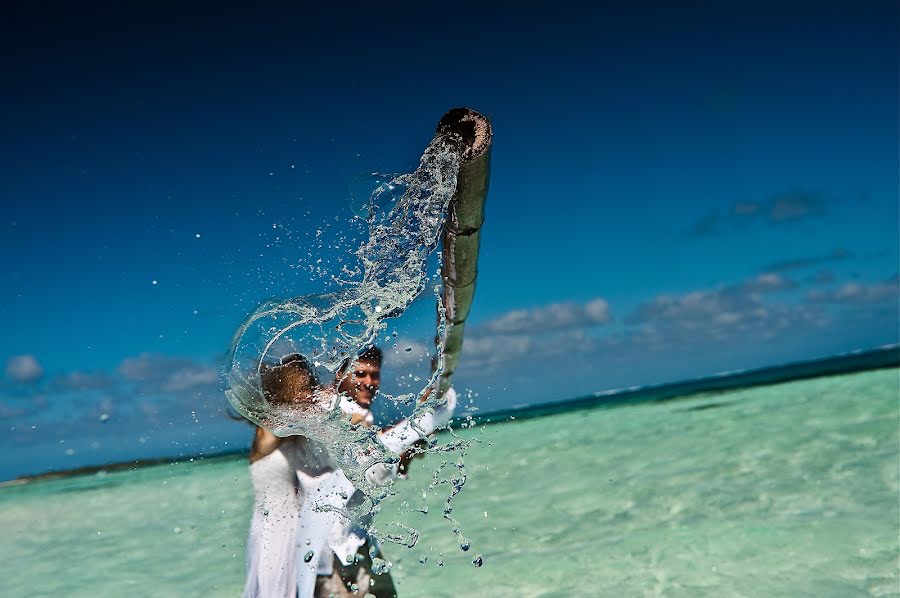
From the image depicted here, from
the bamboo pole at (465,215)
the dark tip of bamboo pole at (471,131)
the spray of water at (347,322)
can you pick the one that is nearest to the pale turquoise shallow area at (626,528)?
the spray of water at (347,322)

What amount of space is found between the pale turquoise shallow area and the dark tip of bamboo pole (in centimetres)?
192

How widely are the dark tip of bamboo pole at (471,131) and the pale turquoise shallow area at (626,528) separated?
1.92m

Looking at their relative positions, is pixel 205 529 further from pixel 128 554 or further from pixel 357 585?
pixel 357 585

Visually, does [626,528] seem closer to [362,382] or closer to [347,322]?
[362,382]

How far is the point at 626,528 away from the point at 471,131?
18.7ft

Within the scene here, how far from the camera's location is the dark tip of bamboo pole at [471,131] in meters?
1.97

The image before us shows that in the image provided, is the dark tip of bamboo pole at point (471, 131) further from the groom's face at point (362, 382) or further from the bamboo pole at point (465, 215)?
the groom's face at point (362, 382)

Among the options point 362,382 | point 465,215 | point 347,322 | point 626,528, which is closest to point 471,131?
point 465,215

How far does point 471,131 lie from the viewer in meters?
1.98

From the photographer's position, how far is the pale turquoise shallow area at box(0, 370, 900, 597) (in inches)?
199

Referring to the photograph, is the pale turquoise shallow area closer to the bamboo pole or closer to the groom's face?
the groom's face

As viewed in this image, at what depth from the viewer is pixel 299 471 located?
2.96 meters

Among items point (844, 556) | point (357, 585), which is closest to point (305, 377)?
point (357, 585)

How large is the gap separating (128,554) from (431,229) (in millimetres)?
8718
